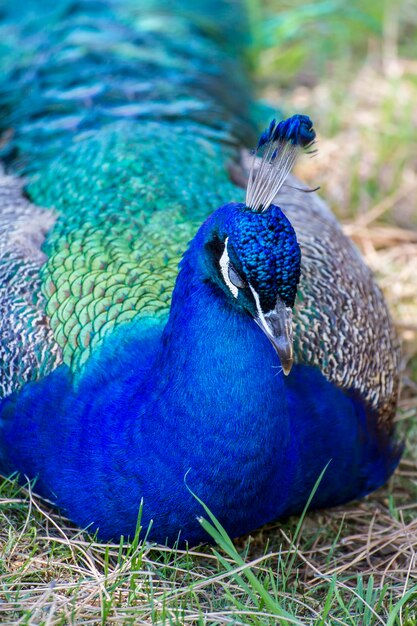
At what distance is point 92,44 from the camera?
3.40 m

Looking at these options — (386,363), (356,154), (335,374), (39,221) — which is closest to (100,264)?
(39,221)

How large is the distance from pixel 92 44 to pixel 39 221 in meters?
1.02

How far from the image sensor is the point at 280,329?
6.36 feet

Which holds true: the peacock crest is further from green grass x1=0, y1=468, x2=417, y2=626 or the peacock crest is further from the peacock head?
green grass x1=0, y1=468, x2=417, y2=626

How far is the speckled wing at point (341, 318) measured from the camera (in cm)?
249

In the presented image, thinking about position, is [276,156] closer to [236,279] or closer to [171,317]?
[236,279]

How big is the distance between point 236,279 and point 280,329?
137mm

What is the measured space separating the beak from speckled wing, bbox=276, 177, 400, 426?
49 cm

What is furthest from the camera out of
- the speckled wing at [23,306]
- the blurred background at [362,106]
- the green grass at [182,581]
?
the blurred background at [362,106]

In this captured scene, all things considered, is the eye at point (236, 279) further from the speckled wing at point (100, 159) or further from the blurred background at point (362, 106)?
the blurred background at point (362, 106)

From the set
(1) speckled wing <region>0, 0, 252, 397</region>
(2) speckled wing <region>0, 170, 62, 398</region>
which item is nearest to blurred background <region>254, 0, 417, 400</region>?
(1) speckled wing <region>0, 0, 252, 397</region>

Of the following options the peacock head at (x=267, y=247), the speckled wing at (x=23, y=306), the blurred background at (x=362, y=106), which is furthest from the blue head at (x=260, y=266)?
the blurred background at (x=362, y=106)

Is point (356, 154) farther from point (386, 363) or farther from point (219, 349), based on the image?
point (219, 349)

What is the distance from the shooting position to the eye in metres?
1.95
